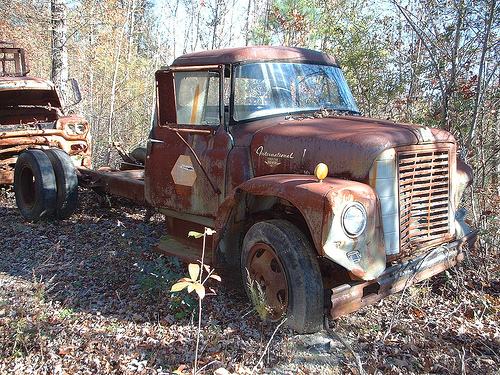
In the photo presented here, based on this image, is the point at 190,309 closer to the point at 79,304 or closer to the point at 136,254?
the point at 79,304

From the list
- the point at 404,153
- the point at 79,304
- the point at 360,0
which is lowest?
the point at 79,304

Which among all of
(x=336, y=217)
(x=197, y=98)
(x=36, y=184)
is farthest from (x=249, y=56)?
(x=36, y=184)

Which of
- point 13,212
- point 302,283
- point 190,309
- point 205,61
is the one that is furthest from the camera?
point 13,212

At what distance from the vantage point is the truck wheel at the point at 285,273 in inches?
128

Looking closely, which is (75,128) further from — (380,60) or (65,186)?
(380,60)

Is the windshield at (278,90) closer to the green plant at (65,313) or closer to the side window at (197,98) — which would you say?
the side window at (197,98)

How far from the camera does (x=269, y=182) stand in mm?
3443

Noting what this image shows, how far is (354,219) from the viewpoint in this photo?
312 centimetres

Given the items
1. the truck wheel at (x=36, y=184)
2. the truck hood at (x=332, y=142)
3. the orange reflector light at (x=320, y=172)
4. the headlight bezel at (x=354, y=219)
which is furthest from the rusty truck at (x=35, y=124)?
the headlight bezel at (x=354, y=219)

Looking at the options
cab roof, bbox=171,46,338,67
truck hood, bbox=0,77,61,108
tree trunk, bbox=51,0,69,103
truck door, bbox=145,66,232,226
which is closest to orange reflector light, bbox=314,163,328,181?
truck door, bbox=145,66,232,226

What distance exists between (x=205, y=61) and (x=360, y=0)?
34.1 feet

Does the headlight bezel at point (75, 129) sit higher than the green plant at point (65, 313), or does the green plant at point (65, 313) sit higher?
the headlight bezel at point (75, 129)

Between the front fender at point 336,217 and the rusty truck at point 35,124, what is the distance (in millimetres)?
5302

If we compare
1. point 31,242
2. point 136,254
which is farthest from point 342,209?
point 31,242
